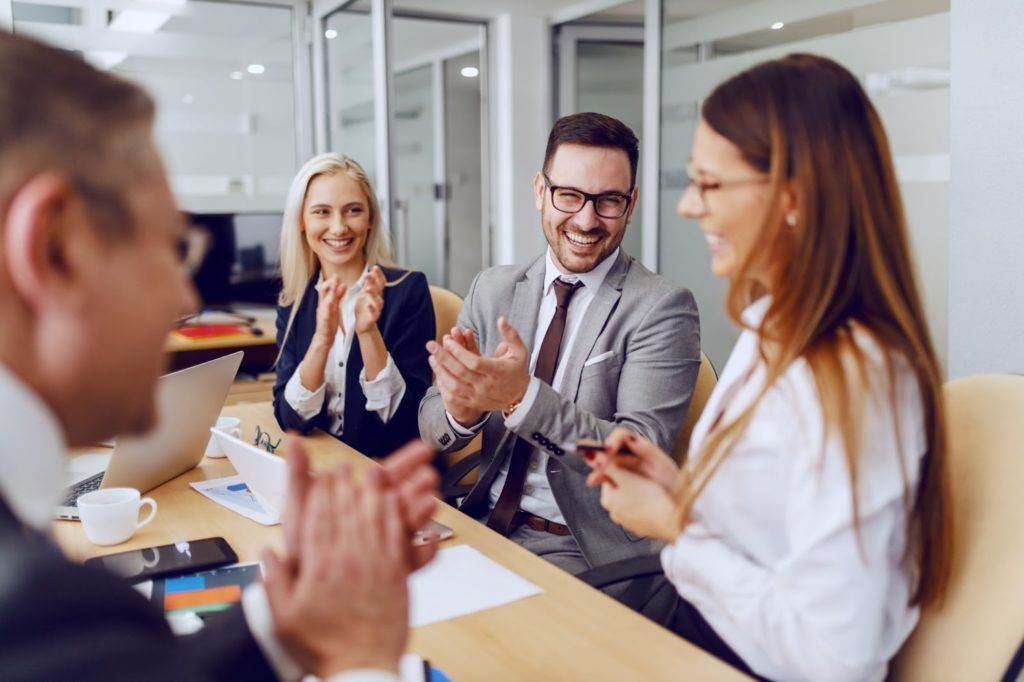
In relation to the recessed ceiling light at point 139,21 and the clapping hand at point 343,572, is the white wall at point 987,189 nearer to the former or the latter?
the clapping hand at point 343,572

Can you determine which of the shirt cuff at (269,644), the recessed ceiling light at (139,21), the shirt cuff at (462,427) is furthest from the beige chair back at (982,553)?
the recessed ceiling light at (139,21)

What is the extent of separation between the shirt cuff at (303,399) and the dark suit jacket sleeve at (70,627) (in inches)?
64.2

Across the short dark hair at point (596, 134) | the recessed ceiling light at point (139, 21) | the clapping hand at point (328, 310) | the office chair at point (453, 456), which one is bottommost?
the office chair at point (453, 456)

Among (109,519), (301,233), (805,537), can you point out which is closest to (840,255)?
(805,537)

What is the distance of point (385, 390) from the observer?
240 cm

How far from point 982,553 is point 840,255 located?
17.3 inches

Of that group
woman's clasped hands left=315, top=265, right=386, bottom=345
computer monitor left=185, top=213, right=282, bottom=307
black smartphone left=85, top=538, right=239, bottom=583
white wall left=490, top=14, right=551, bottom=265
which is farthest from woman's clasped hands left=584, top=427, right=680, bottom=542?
white wall left=490, top=14, right=551, bottom=265

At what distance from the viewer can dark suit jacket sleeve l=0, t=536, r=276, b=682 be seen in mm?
601

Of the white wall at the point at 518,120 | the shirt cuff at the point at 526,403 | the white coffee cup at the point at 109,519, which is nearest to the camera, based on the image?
the white coffee cup at the point at 109,519

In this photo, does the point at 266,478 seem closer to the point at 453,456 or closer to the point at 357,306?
the point at 357,306

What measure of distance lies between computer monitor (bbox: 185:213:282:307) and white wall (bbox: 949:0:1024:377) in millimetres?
3187

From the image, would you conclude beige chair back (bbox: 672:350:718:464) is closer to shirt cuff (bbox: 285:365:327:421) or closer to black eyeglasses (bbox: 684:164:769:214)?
black eyeglasses (bbox: 684:164:769:214)

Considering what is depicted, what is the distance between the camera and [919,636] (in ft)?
3.95

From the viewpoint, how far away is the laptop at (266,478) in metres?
1.46
